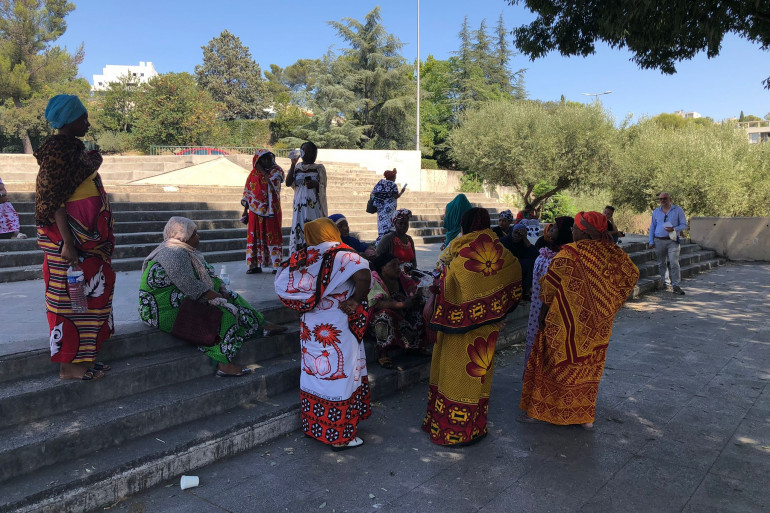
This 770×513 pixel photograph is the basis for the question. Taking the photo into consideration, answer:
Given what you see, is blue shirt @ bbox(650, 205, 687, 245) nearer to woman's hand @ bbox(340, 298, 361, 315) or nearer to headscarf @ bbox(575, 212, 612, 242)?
headscarf @ bbox(575, 212, 612, 242)

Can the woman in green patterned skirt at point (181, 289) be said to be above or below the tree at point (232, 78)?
below

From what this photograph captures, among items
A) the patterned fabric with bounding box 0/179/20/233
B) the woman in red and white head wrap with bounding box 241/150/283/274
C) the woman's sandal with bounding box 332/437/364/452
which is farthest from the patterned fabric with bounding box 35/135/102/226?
the patterned fabric with bounding box 0/179/20/233

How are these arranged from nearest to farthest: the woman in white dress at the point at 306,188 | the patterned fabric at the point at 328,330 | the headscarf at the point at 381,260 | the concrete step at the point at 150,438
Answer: the concrete step at the point at 150,438 → the patterned fabric at the point at 328,330 → the headscarf at the point at 381,260 → the woman in white dress at the point at 306,188

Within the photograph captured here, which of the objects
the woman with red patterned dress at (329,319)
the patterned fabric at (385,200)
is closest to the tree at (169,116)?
the patterned fabric at (385,200)

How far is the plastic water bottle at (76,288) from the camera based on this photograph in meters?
3.44

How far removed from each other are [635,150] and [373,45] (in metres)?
19.6

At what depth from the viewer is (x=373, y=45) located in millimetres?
34938

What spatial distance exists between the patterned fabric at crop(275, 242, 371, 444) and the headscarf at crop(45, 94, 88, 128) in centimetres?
173

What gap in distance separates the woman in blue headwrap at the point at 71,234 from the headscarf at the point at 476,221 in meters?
2.59

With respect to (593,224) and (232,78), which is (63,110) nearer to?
(593,224)

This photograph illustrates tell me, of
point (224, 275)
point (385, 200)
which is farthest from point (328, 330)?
point (385, 200)

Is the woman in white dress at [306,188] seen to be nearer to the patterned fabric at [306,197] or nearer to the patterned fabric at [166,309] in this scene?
the patterned fabric at [306,197]

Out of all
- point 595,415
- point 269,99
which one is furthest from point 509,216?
point 269,99

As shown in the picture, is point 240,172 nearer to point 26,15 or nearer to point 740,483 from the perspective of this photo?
point 740,483
